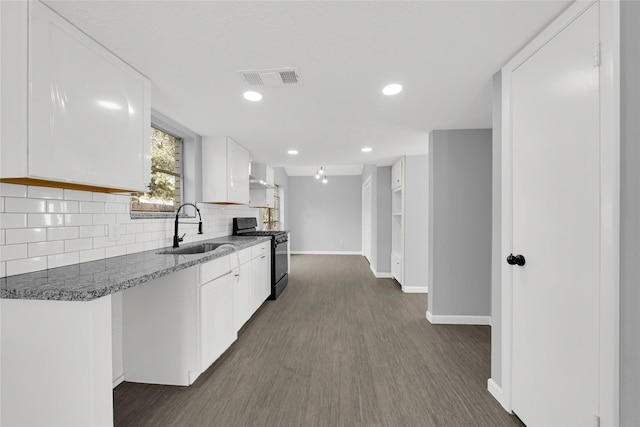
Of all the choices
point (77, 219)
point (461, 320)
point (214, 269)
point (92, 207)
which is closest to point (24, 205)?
point (77, 219)

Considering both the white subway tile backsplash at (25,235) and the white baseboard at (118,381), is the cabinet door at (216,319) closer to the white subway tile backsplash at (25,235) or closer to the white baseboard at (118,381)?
the white baseboard at (118,381)

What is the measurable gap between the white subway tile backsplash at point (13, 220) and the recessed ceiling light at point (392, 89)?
236cm

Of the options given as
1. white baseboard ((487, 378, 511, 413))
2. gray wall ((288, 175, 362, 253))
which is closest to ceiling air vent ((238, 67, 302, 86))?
white baseboard ((487, 378, 511, 413))

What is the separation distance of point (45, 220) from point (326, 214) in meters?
7.48

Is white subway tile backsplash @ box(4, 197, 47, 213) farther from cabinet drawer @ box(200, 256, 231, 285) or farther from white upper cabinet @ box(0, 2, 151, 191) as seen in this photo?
cabinet drawer @ box(200, 256, 231, 285)

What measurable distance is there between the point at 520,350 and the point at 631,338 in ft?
2.25

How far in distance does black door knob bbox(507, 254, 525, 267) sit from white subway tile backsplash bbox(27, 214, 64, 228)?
107 inches

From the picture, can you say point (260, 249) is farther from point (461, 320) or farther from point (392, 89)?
point (461, 320)

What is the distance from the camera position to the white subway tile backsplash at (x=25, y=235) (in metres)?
1.39

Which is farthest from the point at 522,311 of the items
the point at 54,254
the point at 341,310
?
the point at 54,254

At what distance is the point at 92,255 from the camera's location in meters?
1.84

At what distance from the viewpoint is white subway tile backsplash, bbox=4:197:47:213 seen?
1401mm

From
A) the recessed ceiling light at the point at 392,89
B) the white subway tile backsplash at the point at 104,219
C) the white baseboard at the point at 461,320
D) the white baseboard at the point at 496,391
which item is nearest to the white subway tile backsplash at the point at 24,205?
the white subway tile backsplash at the point at 104,219

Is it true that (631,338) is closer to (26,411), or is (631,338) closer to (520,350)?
(520,350)
